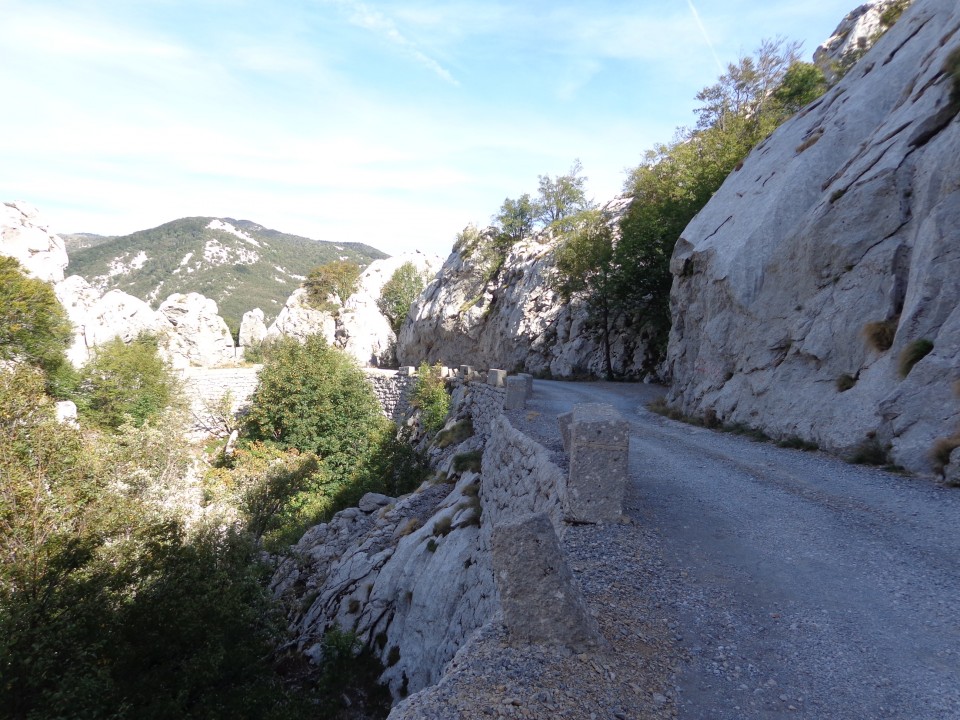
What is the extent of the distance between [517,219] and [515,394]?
3242 centimetres

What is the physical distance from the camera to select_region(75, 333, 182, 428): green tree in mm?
30938

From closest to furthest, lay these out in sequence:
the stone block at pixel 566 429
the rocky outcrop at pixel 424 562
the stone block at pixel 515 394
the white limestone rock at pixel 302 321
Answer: the stone block at pixel 566 429
the rocky outcrop at pixel 424 562
the stone block at pixel 515 394
the white limestone rock at pixel 302 321

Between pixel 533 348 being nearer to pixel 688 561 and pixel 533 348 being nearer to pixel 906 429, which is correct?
pixel 906 429

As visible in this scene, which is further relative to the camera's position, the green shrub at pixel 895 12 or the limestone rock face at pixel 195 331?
the limestone rock face at pixel 195 331

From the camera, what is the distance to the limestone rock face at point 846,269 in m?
8.59

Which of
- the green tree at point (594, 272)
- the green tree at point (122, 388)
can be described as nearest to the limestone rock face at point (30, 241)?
the green tree at point (122, 388)

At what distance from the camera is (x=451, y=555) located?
395 inches

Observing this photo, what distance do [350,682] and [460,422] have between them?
1244cm

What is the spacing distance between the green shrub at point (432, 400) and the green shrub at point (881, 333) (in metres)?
17.5

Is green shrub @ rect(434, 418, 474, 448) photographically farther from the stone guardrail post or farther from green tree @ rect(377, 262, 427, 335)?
green tree @ rect(377, 262, 427, 335)

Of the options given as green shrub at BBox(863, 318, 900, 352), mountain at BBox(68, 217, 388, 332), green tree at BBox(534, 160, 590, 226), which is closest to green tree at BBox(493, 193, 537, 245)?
green tree at BBox(534, 160, 590, 226)

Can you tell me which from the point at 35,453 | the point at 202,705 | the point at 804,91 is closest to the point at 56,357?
the point at 35,453

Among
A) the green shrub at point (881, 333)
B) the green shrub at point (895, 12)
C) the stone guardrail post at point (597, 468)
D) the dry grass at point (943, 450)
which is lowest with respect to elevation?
the stone guardrail post at point (597, 468)

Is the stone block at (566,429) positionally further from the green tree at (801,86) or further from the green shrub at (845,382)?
the green tree at (801,86)
